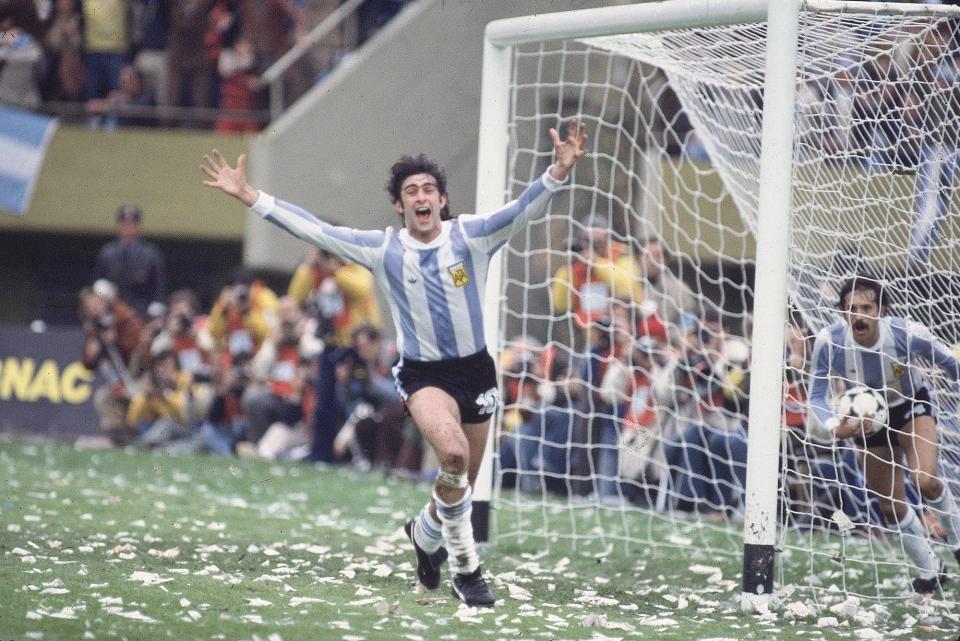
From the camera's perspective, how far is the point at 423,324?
687cm

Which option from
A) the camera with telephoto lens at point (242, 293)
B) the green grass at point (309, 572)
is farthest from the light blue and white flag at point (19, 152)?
the green grass at point (309, 572)

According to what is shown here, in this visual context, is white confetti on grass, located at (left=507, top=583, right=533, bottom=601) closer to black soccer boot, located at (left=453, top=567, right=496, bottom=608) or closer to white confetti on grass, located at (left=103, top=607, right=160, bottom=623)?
black soccer boot, located at (left=453, top=567, right=496, bottom=608)

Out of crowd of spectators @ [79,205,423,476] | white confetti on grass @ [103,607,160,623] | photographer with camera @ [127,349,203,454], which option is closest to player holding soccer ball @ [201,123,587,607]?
white confetti on grass @ [103,607,160,623]

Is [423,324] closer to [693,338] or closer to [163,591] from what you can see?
[163,591]

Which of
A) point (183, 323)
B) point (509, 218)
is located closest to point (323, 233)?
point (509, 218)

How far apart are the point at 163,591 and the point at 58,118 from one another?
1321 cm

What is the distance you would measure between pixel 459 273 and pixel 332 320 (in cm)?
659

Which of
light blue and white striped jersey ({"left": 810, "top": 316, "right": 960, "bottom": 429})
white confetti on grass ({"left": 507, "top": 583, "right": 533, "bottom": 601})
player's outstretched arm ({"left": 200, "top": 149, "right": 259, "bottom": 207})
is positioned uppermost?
player's outstretched arm ({"left": 200, "top": 149, "right": 259, "bottom": 207})

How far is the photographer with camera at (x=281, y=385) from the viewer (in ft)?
46.3

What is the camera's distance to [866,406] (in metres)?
7.68

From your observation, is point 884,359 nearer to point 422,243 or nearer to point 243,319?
point 422,243

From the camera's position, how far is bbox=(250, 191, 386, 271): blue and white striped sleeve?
6.91 meters

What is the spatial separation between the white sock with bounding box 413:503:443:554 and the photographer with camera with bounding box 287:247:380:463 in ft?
21.1

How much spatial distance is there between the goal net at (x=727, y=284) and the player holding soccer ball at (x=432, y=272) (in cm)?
139
